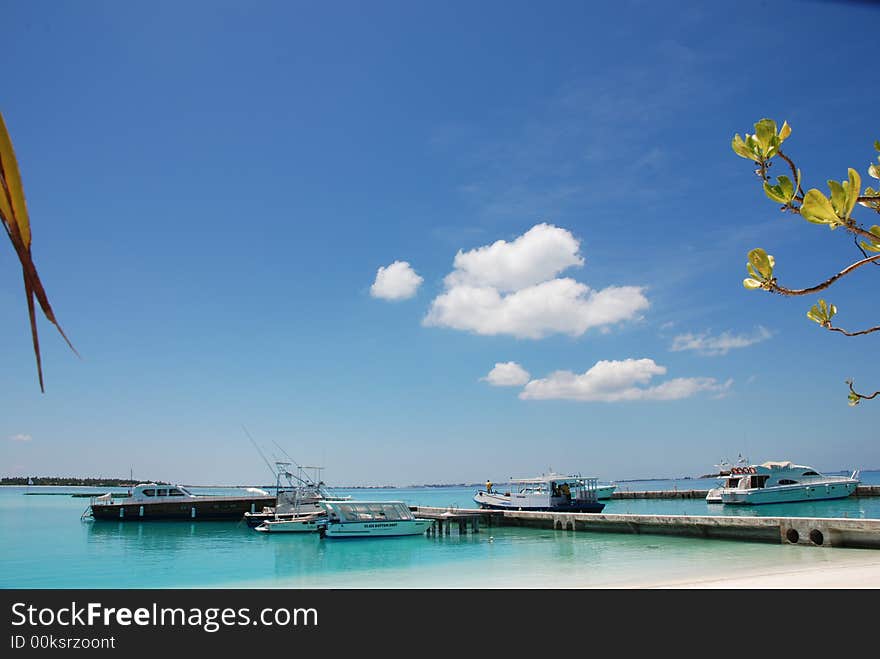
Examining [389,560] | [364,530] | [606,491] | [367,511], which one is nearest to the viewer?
[389,560]

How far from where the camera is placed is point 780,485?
50.5 metres

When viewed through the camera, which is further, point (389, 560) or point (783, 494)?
point (783, 494)

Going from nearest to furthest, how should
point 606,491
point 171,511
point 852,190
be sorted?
point 852,190, point 171,511, point 606,491

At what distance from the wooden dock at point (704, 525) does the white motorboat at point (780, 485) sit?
25.0m

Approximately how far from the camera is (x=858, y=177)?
262 cm

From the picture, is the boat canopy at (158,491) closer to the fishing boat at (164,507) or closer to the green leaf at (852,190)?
the fishing boat at (164,507)

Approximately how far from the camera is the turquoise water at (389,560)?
18531 mm

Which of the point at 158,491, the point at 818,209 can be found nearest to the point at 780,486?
the point at 158,491

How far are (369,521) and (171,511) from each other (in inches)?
980

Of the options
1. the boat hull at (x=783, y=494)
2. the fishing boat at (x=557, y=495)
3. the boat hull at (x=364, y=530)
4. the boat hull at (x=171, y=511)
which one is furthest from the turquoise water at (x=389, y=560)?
the boat hull at (x=783, y=494)

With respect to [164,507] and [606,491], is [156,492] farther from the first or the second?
[606,491]
